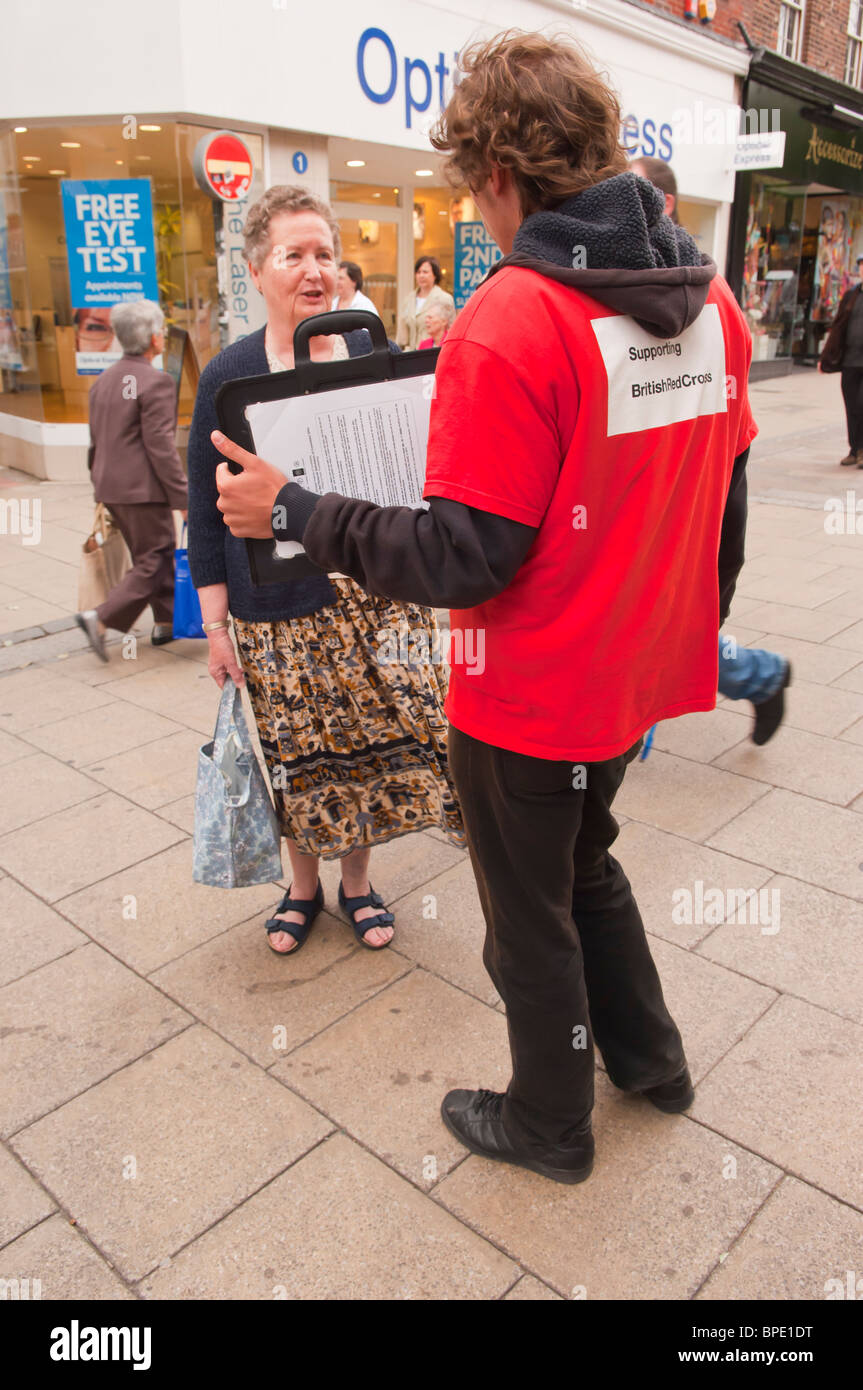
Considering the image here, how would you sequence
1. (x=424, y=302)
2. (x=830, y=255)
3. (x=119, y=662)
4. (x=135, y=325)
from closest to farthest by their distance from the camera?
(x=135, y=325) < (x=119, y=662) < (x=424, y=302) < (x=830, y=255)

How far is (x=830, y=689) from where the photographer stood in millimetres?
4754

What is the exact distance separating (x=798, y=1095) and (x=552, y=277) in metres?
1.87

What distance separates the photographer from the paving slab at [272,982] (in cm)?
259

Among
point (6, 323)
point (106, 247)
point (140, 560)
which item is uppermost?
point (106, 247)

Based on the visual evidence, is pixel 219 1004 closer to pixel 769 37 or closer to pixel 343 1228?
pixel 343 1228

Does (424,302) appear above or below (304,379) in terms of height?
above

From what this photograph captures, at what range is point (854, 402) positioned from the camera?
10.3 meters

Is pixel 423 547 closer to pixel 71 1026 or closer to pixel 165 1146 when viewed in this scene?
pixel 165 1146

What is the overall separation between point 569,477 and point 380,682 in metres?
1.24

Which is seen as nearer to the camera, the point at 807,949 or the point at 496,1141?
the point at 496,1141

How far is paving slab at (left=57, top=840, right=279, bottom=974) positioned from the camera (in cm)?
295

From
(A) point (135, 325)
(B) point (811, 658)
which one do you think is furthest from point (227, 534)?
(B) point (811, 658)

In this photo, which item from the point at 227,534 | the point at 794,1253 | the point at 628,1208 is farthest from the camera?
the point at 227,534
